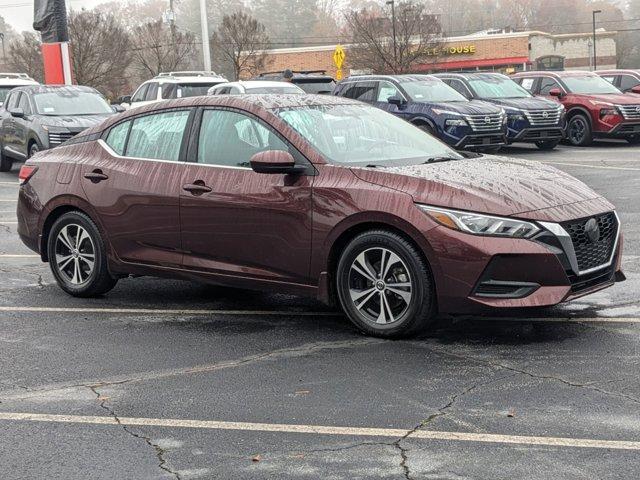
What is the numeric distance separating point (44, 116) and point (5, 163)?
2.34m

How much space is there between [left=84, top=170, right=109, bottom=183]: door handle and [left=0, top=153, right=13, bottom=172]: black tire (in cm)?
1370

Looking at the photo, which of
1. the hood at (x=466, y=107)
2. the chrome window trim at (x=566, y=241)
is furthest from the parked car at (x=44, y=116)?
the chrome window trim at (x=566, y=241)

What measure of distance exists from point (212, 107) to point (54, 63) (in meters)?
21.5

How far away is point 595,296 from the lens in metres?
7.81

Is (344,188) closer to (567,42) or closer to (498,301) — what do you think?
(498,301)

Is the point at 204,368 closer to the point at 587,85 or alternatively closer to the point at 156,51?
the point at 587,85

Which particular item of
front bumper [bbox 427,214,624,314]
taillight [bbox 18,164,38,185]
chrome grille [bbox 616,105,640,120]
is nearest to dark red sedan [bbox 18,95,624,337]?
front bumper [bbox 427,214,624,314]

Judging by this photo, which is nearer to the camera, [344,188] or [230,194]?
[344,188]

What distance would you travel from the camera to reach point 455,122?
20.3 metres

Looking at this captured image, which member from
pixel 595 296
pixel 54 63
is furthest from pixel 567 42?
pixel 595 296

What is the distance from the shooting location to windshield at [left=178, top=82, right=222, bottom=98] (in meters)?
24.1

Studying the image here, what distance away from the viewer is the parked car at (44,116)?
1895 cm

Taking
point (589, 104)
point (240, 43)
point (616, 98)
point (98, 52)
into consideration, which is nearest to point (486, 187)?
point (589, 104)

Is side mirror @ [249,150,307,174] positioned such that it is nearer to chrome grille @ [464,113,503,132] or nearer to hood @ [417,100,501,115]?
chrome grille @ [464,113,503,132]
